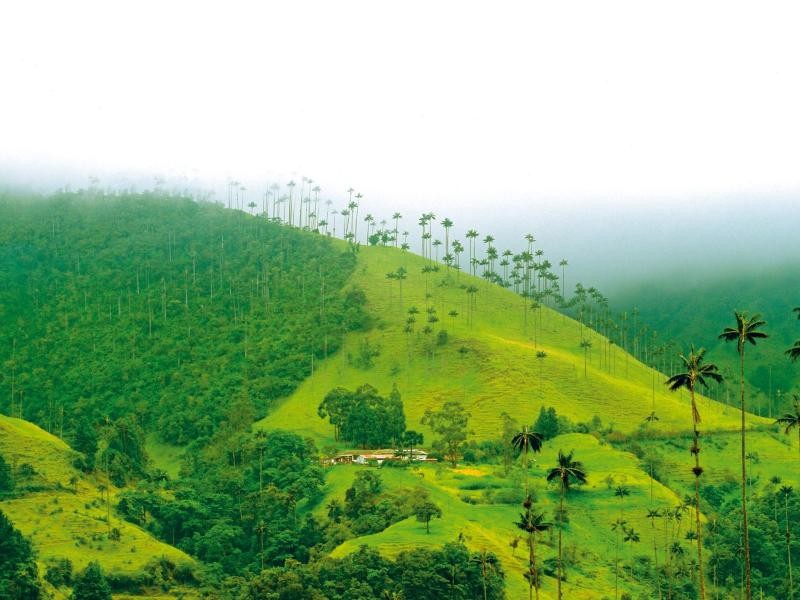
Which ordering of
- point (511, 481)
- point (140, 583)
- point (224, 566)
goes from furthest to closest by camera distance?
point (511, 481) < point (224, 566) < point (140, 583)

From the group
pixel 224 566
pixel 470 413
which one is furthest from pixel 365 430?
pixel 224 566

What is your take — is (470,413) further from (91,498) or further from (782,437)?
(91,498)

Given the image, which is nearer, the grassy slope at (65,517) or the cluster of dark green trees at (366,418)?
the grassy slope at (65,517)

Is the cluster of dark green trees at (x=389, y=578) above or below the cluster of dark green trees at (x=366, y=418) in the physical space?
below

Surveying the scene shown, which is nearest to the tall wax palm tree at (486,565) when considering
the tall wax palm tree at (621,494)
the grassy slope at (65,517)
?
the grassy slope at (65,517)

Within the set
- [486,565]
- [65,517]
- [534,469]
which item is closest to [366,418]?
[534,469]

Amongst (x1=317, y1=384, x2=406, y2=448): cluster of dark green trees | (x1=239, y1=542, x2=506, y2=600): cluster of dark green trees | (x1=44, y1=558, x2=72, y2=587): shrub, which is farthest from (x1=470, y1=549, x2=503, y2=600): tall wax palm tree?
(x1=317, y1=384, x2=406, y2=448): cluster of dark green trees

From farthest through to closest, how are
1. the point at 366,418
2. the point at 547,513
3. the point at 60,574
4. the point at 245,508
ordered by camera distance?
1. the point at 366,418
2. the point at 245,508
3. the point at 547,513
4. the point at 60,574

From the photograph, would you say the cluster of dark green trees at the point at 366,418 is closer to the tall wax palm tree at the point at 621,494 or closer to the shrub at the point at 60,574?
the tall wax palm tree at the point at 621,494

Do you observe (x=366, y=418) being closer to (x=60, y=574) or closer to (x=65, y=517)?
(x=65, y=517)
